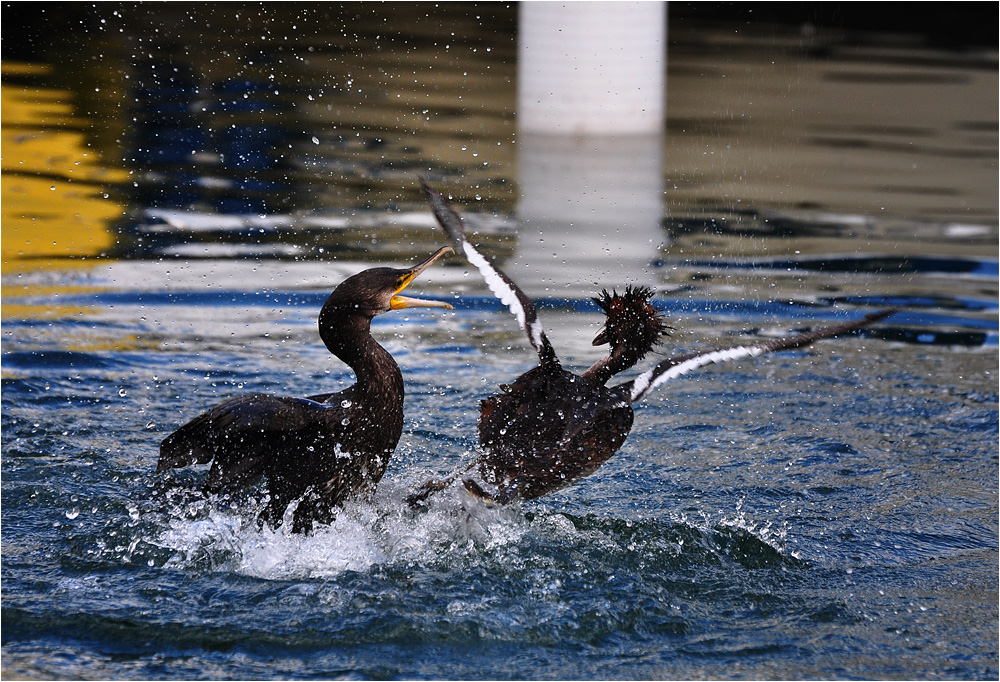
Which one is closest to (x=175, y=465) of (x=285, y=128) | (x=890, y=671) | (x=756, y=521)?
(x=756, y=521)

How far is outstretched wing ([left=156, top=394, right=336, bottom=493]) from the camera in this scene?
4266 millimetres

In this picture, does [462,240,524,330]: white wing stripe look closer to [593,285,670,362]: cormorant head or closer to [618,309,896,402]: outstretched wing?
[593,285,670,362]: cormorant head

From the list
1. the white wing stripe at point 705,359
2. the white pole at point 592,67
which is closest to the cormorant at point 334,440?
the white wing stripe at point 705,359

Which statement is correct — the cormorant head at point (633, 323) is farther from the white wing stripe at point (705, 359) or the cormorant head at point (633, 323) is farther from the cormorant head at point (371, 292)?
the cormorant head at point (371, 292)

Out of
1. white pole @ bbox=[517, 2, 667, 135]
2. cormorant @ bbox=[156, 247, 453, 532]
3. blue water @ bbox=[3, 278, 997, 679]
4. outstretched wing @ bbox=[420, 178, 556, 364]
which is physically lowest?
blue water @ bbox=[3, 278, 997, 679]

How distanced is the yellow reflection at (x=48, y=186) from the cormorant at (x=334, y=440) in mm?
3718

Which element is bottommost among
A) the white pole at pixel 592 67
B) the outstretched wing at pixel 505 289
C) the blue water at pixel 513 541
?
the blue water at pixel 513 541

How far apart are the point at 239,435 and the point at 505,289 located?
3.74 ft

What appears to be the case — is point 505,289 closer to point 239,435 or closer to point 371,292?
point 371,292

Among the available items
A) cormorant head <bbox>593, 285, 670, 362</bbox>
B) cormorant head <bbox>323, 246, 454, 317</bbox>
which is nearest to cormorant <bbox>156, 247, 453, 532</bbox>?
cormorant head <bbox>323, 246, 454, 317</bbox>

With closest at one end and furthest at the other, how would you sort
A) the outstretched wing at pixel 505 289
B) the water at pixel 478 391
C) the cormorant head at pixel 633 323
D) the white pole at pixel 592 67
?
1. the water at pixel 478 391
2. the outstretched wing at pixel 505 289
3. the cormorant head at pixel 633 323
4. the white pole at pixel 592 67

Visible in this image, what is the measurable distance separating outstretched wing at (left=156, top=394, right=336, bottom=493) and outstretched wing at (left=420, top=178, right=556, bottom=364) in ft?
2.61

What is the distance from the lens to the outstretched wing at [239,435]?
4266 millimetres

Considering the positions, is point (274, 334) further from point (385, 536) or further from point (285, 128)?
point (285, 128)
